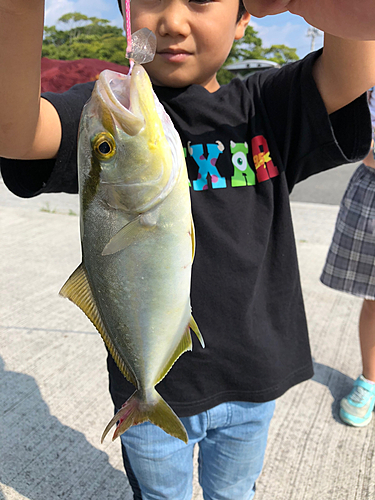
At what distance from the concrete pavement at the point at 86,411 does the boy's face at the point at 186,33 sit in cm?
188

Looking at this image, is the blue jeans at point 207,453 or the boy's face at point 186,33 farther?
the blue jeans at point 207,453

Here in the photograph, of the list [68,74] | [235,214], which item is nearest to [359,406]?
[235,214]

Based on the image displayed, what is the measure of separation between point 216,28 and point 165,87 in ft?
0.90

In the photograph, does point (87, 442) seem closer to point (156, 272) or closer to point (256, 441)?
point (256, 441)

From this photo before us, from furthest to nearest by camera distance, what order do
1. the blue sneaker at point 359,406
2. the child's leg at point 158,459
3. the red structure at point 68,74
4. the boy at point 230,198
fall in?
the red structure at point 68,74 → the blue sneaker at point 359,406 → the child's leg at point 158,459 → the boy at point 230,198

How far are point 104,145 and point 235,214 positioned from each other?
775 millimetres

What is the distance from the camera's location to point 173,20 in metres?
1.43

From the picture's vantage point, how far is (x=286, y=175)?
1780mm

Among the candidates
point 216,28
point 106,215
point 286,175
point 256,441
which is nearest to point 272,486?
point 256,441

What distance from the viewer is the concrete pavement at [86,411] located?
228cm

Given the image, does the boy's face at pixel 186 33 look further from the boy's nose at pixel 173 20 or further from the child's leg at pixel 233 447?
the child's leg at pixel 233 447

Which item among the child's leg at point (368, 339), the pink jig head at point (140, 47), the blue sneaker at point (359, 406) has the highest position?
the pink jig head at point (140, 47)

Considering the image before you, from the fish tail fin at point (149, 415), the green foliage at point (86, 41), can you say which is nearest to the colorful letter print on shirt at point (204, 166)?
the fish tail fin at point (149, 415)

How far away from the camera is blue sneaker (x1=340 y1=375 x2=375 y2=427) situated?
269 centimetres
